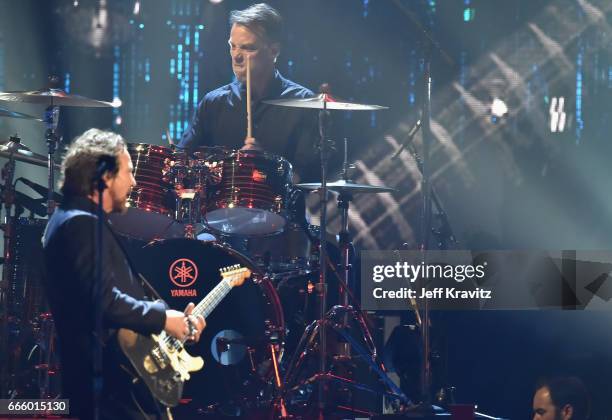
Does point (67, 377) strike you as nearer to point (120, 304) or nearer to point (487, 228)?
point (120, 304)

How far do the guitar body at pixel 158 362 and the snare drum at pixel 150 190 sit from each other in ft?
7.30

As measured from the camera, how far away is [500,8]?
9562 millimetres

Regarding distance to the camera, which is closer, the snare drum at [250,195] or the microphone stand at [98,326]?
the microphone stand at [98,326]

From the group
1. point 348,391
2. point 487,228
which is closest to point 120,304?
point 348,391

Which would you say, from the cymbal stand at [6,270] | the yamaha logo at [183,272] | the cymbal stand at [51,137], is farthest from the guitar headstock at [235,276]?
the cymbal stand at [6,270]

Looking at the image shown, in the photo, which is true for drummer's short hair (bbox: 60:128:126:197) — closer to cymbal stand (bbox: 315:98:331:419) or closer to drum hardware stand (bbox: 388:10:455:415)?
cymbal stand (bbox: 315:98:331:419)

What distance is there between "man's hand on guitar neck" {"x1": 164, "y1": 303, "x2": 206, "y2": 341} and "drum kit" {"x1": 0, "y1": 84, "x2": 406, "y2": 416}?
6.88 feet

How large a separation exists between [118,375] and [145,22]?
19.2ft

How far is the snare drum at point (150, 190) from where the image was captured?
6.20 m

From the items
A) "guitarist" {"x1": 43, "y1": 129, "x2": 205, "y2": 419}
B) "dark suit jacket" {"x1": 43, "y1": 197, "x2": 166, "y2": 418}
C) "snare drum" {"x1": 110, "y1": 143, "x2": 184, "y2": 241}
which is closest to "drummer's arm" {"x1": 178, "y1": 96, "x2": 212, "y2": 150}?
"snare drum" {"x1": 110, "y1": 143, "x2": 184, "y2": 241}

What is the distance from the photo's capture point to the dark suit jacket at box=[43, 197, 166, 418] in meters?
3.74

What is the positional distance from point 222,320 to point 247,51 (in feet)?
7.95

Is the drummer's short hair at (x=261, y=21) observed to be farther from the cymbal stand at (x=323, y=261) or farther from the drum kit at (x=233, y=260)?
the cymbal stand at (x=323, y=261)

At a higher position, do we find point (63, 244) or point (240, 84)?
point (240, 84)
